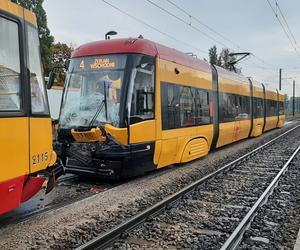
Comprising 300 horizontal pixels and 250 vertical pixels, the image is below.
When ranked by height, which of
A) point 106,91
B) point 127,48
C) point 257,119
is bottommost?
point 257,119

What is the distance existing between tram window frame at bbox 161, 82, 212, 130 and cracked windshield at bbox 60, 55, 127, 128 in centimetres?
148

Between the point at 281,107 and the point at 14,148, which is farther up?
the point at 281,107

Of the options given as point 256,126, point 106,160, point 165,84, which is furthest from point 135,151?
point 256,126

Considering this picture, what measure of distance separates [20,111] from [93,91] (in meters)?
4.61

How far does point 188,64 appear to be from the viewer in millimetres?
12641

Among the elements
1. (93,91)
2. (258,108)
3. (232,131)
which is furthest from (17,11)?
(258,108)

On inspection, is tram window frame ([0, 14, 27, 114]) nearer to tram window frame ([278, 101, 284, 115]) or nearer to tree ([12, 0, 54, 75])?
tram window frame ([278, 101, 284, 115])

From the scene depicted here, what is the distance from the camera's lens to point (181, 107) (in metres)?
11.9

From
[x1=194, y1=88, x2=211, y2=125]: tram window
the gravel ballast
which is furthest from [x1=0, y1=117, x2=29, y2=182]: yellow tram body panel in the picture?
[x1=194, y1=88, x2=211, y2=125]: tram window

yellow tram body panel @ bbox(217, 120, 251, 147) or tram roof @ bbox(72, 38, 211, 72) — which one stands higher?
tram roof @ bbox(72, 38, 211, 72)

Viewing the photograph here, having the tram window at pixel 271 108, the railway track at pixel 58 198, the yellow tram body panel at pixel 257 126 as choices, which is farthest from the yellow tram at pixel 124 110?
the tram window at pixel 271 108

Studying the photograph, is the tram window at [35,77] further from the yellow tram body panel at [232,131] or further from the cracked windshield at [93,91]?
the yellow tram body panel at [232,131]

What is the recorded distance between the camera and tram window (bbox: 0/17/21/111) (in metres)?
5.19

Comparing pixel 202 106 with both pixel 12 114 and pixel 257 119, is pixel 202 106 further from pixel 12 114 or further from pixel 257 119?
pixel 257 119
